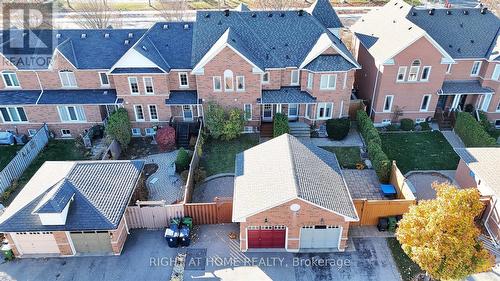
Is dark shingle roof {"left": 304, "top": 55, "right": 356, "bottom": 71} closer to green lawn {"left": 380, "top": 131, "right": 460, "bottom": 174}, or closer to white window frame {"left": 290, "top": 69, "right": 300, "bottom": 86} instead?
white window frame {"left": 290, "top": 69, "right": 300, "bottom": 86}

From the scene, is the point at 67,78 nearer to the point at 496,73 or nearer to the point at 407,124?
the point at 407,124

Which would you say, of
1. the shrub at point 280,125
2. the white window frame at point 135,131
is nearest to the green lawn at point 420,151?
the shrub at point 280,125

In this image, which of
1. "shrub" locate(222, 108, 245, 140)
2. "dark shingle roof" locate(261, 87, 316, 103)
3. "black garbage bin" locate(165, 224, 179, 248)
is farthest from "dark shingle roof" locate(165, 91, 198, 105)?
"black garbage bin" locate(165, 224, 179, 248)

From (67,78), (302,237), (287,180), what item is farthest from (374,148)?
(67,78)

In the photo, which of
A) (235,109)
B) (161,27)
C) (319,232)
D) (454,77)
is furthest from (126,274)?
(454,77)

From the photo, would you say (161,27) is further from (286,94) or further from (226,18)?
(286,94)
